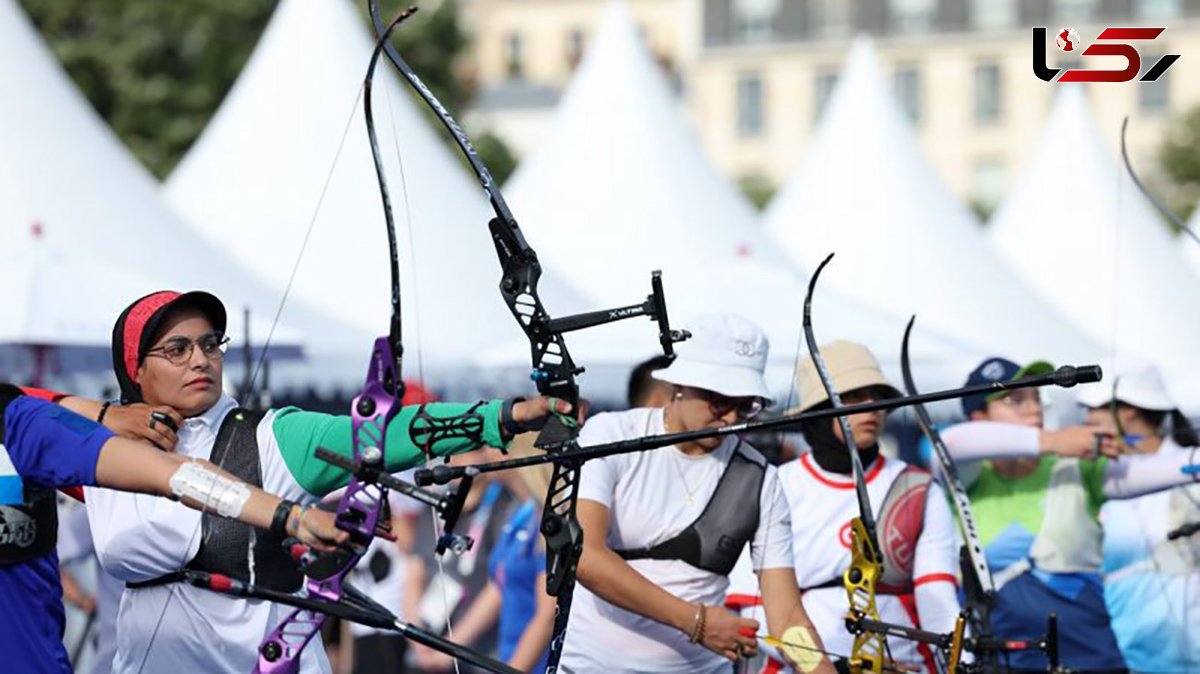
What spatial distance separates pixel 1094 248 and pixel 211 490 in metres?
14.8

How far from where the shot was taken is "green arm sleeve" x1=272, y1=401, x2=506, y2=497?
409 cm

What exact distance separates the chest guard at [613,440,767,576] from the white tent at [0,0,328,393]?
3866 millimetres

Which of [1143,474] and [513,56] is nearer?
[1143,474]

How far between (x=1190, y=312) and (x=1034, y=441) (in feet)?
34.4

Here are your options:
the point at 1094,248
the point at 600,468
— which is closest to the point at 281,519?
the point at 600,468

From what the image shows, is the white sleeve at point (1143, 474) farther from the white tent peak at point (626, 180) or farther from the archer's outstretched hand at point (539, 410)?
the white tent peak at point (626, 180)

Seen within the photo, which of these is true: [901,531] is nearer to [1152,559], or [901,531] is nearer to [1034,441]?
[1034,441]

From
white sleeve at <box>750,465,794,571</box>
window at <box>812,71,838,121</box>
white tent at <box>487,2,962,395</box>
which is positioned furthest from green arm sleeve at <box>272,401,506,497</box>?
window at <box>812,71,838,121</box>

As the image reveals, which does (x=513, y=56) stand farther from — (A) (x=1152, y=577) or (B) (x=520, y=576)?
(A) (x=1152, y=577)

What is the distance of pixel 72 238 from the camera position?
31.4ft

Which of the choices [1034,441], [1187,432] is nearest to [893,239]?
[1187,432]

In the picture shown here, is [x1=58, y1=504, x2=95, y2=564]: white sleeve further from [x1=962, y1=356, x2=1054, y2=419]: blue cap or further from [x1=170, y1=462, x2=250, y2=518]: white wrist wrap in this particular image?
[x1=170, y1=462, x2=250, y2=518]: white wrist wrap

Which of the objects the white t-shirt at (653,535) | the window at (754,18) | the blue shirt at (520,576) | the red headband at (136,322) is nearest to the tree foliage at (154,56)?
the blue shirt at (520,576)

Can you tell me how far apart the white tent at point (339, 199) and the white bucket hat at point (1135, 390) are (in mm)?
3444
